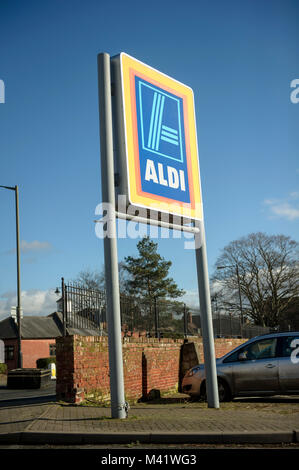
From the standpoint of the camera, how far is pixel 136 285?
173ft

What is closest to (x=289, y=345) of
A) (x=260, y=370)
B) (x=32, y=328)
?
(x=260, y=370)

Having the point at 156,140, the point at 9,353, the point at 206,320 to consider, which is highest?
the point at 156,140

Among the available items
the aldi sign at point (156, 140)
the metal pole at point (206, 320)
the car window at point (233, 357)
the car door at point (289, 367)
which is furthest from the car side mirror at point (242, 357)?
the aldi sign at point (156, 140)

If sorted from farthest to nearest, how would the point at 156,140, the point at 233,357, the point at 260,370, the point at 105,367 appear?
the point at 233,357 → the point at 260,370 → the point at 105,367 → the point at 156,140

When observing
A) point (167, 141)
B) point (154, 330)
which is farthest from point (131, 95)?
point (154, 330)

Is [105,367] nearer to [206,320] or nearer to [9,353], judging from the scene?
[206,320]

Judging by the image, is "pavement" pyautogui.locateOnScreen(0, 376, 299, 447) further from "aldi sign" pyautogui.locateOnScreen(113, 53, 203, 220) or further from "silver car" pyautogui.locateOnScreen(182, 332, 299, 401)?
→ "aldi sign" pyautogui.locateOnScreen(113, 53, 203, 220)

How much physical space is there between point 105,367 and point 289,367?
3.89 m

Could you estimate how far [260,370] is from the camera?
1049 cm

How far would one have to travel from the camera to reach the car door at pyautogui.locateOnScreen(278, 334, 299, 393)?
10.2 m

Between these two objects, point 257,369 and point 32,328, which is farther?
point 32,328

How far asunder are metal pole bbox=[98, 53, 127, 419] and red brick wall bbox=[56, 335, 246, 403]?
1.74 meters

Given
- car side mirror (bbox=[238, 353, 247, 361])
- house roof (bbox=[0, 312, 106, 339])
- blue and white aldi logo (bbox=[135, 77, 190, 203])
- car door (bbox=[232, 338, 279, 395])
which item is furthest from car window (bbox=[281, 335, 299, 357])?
house roof (bbox=[0, 312, 106, 339])
